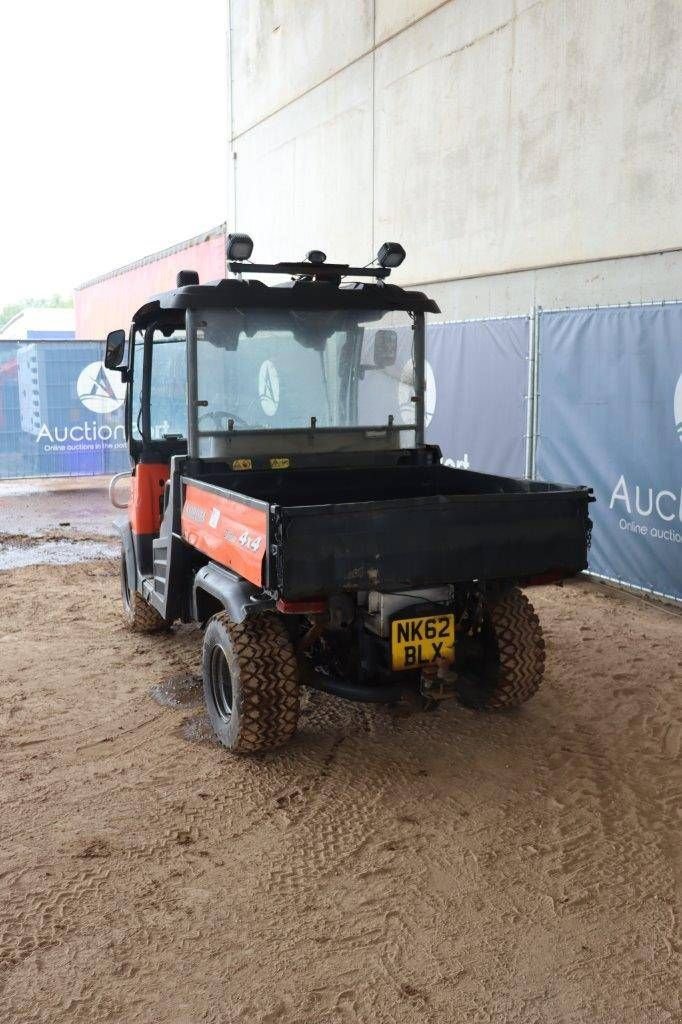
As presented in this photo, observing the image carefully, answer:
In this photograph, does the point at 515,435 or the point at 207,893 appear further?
the point at 515,435

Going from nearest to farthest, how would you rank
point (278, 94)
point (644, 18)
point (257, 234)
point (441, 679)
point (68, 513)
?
point (441, 679)
point (644, 18)
point (68, 513)
point (278, 94)
point (257, 234)

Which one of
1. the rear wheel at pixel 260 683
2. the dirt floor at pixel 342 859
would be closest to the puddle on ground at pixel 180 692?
the dirt floor at pixel 342 859

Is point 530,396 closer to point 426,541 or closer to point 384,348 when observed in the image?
point 384,348

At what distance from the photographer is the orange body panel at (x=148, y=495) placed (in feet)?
19.7

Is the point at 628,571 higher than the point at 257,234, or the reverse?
the point at 257,234

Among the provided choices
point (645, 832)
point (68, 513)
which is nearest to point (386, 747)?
point (645, 832)

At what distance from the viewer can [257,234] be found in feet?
50.6

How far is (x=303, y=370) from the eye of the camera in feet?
17.8

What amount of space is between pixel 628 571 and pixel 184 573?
13.6ft

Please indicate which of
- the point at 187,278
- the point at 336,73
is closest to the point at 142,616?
the point at 187,278

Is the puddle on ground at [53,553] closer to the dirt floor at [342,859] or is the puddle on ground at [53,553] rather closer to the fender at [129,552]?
the fender at [129,552]

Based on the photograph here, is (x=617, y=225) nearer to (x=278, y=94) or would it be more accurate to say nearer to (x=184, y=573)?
(x=184, y=573)

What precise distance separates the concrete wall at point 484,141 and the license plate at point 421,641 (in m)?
4.43

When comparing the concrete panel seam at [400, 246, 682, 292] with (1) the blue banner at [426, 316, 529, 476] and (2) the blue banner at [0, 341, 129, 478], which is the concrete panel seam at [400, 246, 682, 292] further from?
(2) the blue banner at [0, 341, 129, 478]
